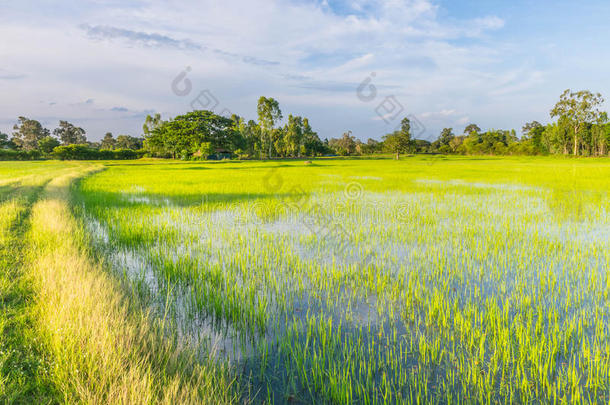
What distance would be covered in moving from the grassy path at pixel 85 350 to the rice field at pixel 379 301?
189 millimetres

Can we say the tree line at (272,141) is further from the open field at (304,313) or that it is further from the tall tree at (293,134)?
the open field at (304,313)

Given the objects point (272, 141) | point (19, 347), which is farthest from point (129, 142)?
point (19, 347)

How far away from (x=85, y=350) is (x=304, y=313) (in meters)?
1.92

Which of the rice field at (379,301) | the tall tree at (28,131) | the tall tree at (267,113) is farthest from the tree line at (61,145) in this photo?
the rice field at (379,301)

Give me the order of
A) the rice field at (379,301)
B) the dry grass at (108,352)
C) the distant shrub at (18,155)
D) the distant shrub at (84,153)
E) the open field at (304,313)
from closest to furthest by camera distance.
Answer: the dry grass at (108,352) → the open field at (304,313) → the rice field at (379,301) → the distant shrub at (18,155) → the distant shrub at (84,153)

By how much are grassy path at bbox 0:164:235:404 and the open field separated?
16mm

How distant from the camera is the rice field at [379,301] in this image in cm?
228

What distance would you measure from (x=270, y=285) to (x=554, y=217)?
7845 millimetres

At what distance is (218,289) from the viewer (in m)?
3.78

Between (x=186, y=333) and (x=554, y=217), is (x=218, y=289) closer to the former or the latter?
(x=186, y=333)

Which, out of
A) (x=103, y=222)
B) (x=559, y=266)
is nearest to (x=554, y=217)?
(x=559, y=266)

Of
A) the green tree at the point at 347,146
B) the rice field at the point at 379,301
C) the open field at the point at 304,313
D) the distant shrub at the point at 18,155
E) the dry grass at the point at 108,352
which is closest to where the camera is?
the dry grass at the point at 108,352

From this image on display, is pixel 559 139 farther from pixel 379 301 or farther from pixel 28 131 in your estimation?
pixel 28 131

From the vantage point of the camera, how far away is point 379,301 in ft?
11.6
